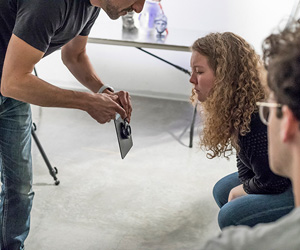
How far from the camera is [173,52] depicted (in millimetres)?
4715

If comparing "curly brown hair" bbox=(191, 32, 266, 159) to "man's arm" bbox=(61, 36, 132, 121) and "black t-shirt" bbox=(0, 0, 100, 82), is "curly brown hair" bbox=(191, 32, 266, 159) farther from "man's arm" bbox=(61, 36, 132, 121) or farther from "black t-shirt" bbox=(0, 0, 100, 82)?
"man's arm" bbox=(61, 36, 132, 121)

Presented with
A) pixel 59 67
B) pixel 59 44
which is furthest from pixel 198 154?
pixel 59 67

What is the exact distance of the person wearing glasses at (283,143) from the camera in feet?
2.70

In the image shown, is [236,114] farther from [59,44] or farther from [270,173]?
[59,44]

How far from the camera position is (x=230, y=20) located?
14.8 ft

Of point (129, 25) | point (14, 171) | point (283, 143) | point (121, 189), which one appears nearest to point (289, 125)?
point (283, 143)

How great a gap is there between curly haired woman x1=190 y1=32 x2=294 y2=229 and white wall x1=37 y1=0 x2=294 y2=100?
2.57 m

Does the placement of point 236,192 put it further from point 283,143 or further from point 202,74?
point 283,143

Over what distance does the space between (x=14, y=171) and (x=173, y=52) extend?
2.85 metres

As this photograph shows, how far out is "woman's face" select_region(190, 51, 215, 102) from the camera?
1976mm

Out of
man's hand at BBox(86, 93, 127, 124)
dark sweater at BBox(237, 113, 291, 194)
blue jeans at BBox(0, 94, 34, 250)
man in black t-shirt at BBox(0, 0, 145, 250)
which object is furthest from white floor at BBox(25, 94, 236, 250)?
man's hand at BBox(86, 93, 127, 124)

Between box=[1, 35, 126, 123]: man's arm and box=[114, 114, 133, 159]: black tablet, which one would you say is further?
box=[114, 114, 133, 159]: black tablet

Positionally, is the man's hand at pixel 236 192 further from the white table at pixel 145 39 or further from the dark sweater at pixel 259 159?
the white table at pixel 145 39

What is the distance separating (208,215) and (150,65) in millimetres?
2324
